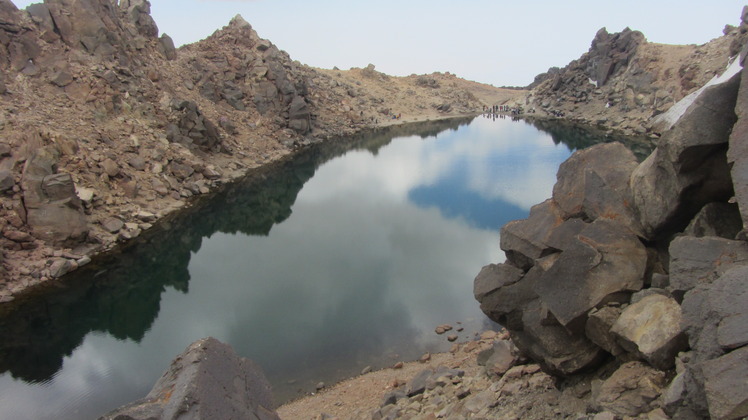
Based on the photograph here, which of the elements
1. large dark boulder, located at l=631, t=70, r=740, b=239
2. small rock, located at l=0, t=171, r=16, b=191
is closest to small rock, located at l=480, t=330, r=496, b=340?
large dark boulder, located at l=631, t=70, r=740, b=239

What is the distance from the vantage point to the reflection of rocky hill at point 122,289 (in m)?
19.7

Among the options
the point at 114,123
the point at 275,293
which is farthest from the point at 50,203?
the point at 114,123

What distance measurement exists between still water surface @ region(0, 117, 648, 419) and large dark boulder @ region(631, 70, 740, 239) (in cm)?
1073

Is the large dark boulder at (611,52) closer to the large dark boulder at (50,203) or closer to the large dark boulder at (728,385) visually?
the large dark boulder at (50,203)

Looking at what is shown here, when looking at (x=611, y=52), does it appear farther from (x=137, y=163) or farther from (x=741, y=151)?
(x=741, y=151)

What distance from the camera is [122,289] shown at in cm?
2455

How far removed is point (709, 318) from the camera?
5.98m

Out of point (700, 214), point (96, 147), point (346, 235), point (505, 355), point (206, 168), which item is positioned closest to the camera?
point (700, 214)

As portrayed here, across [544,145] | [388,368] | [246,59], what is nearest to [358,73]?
[246,59]

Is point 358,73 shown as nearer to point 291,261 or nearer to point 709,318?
point 291,261

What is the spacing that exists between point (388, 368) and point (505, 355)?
17.6ft

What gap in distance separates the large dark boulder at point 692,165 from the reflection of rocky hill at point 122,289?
20.1 metres

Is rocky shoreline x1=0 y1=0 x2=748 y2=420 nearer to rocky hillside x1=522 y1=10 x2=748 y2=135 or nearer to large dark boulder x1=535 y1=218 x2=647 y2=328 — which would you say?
large dark boulder x1=535 y1=218 x2=647 y2=328

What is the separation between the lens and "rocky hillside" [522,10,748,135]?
60750mm
